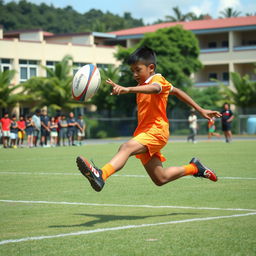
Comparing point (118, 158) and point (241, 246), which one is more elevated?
point (118, 158)

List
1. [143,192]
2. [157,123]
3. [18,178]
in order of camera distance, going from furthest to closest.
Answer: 1. [18,178]
2. [143,192]
3. [157,123]

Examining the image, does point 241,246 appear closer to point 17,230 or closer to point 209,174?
point 17,230

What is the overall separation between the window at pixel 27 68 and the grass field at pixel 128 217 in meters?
46.8

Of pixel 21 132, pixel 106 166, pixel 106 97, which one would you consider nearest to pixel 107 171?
pixel 106 166

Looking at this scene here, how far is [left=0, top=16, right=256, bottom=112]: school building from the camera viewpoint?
194 ft

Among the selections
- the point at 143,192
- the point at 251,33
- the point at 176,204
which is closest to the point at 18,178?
the point at 143,192

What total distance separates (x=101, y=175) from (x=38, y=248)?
164 cm

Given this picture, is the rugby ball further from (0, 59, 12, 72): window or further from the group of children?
(0, 59, 12, 72): window

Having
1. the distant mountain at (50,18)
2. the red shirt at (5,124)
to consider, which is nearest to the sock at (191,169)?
the red shirt at (5,124)

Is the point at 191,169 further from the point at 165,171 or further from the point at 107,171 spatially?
the point at 107,171

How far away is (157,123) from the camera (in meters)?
8.16

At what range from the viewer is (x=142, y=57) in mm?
8258

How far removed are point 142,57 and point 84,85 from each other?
924 mm

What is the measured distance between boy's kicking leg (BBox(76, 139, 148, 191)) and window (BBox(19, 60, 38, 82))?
52.7 meters
